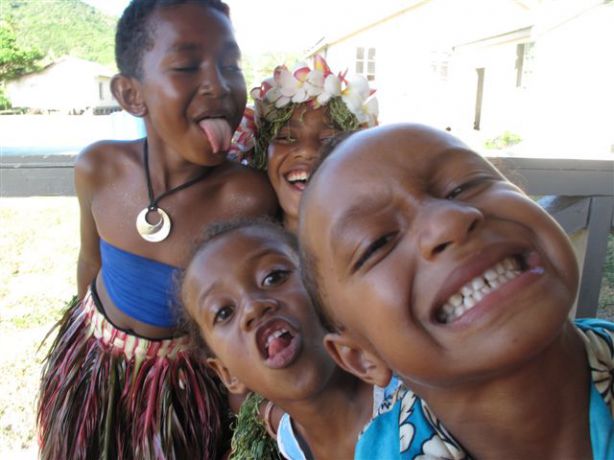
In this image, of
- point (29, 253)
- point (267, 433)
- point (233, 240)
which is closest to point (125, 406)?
point (267, 433)

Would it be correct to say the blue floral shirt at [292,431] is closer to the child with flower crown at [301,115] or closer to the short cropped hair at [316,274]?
the short cropped hair at [316,274]

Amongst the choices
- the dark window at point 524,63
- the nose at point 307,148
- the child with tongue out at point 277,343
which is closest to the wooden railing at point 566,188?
the nose at point 307,148

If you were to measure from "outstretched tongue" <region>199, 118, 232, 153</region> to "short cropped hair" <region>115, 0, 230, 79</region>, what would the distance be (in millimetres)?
269

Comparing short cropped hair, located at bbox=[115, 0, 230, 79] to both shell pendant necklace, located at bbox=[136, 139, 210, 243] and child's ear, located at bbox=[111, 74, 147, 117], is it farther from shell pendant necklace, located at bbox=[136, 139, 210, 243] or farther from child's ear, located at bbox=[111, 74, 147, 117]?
shell pendant necklace, located at bbox=[136, 139, 210, 243]

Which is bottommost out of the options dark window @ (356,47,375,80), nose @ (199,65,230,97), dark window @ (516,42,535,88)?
dark window @ (356,47,375,80)

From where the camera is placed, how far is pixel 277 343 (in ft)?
4.10

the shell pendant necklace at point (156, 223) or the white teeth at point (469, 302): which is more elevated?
the white teeth at point (469, 302)

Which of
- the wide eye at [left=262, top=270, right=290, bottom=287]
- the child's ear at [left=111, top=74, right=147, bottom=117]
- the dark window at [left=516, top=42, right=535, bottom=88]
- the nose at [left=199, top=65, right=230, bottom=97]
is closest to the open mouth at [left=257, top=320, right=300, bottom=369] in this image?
the wide eye at [left=262, top=270, right=290, bottom=287]

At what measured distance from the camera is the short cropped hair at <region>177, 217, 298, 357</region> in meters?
1.48

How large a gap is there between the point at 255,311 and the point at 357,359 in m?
0.33

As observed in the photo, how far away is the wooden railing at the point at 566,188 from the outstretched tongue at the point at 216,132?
99 centimetres

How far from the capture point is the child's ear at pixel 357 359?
1.02 metres

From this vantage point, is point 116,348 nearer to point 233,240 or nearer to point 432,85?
point 233,240

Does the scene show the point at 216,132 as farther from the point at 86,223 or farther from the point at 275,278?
the point at 86,223
